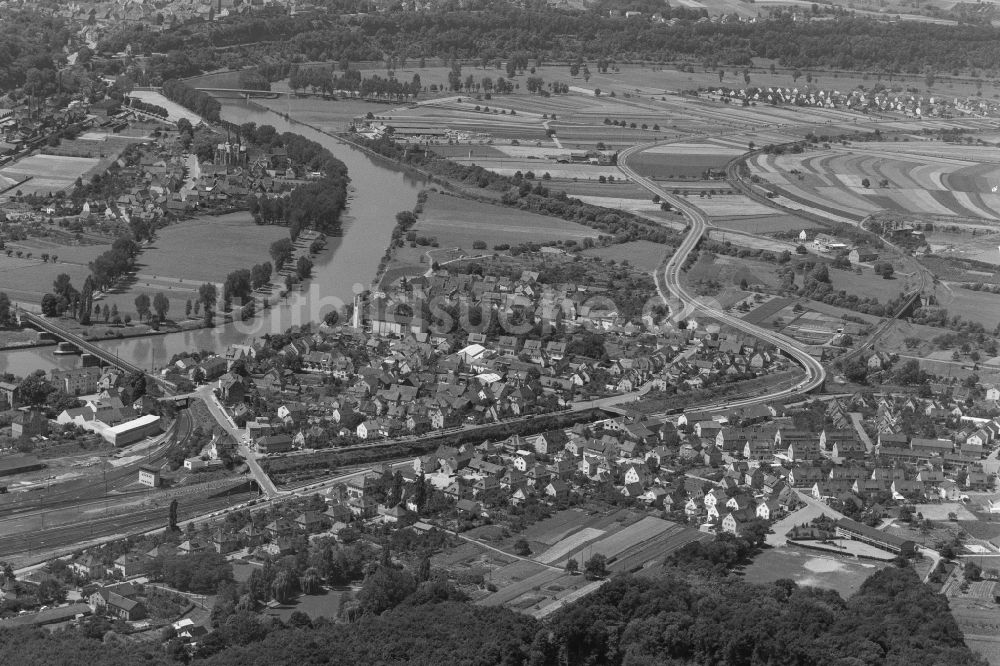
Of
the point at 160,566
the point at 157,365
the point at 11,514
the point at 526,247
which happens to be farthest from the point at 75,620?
the point at 526,247

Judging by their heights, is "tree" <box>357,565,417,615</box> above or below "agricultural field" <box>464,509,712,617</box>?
above

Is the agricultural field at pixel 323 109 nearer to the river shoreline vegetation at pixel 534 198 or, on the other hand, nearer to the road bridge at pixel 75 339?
the river shoreline vegetation at pixel 534 198

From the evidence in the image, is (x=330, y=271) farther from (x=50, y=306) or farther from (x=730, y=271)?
(x=730, y=271)

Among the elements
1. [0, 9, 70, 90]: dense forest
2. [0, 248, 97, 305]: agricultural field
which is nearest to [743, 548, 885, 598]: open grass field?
[0, 248, 97, 305]: agricultural field

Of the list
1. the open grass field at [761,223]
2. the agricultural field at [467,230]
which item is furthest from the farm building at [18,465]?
the open grass field at [761,223]

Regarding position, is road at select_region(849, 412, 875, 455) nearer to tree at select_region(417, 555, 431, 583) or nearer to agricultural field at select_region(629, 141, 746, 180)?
tree at select_region(417, 555, 431, 583)

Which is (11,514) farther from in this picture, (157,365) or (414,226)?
(414,226)
